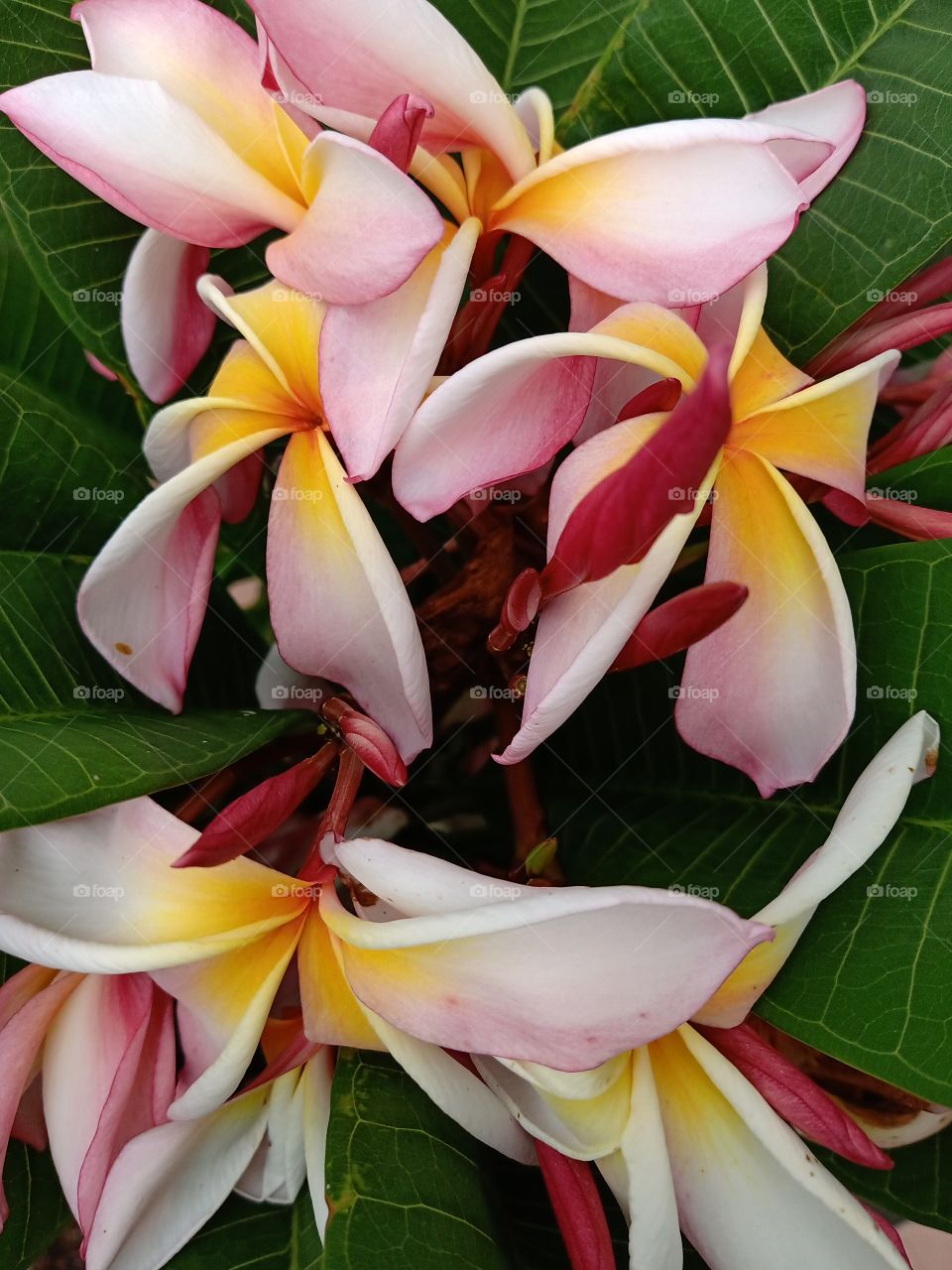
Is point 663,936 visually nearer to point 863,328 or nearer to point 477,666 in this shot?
point 477,666

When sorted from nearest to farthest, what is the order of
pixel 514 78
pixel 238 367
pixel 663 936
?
pixel 663 936 → pixel 238 367 → pixel 514 78

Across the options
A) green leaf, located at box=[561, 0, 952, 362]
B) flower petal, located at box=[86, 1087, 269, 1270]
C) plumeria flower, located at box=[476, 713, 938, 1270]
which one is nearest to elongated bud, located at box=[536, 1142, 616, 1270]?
plumeria flower, located at box=[476, 713, 938, 1270]

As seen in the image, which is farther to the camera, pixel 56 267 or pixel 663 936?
pixel 56 267

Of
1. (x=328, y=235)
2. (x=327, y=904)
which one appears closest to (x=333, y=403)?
(x=328, y=235)

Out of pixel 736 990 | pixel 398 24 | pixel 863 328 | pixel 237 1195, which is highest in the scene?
pixel 398 24

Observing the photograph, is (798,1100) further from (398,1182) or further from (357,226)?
(357,226)

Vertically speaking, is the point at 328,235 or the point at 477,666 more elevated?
the point at 328,235

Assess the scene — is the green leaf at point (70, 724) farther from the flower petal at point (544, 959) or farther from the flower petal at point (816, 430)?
the flower petal at point (816, 430)

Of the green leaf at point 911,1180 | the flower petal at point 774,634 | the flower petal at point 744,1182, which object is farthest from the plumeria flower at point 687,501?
the green leaf at point 911,1180
